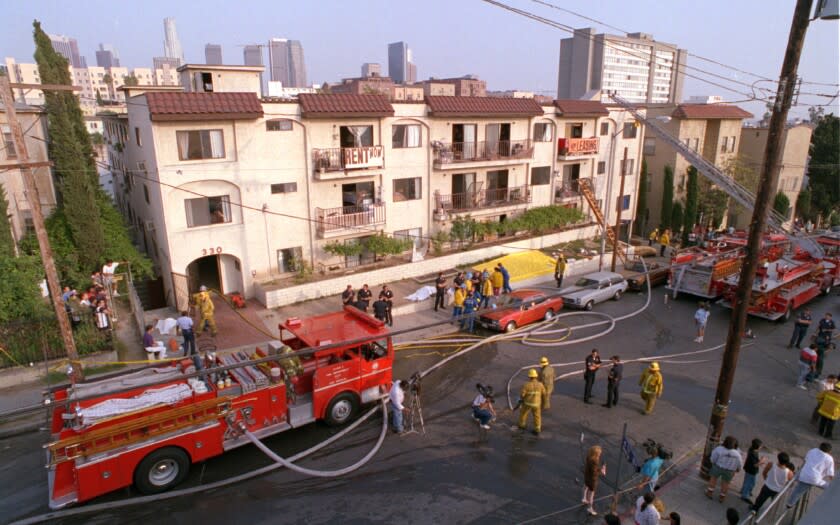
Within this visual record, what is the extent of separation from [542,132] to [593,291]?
47.0ft

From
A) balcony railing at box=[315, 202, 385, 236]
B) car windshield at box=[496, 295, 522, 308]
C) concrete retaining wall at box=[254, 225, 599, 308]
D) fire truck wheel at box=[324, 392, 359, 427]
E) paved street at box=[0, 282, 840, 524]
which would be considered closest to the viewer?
paved street at box=[0, 282, 840, 524]

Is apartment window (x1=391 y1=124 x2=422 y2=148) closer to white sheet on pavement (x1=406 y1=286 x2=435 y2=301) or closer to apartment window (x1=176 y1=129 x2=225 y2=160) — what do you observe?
white sheet on pavement (x1=406 y1=286 x2=435 y2=301)

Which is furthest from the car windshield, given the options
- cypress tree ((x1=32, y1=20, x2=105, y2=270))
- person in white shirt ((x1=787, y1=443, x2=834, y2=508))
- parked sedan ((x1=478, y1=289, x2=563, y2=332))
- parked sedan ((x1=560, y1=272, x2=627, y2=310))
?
cypress tree ((x1=32, y1=20, x2=105, y2=270))

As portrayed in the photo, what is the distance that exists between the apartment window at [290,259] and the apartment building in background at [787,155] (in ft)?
127

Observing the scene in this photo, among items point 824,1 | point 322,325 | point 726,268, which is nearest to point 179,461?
point 322,325

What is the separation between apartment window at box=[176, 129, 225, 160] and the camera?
20453 millimetres

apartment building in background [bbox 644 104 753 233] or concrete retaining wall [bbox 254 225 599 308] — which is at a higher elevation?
apartment building in background [bbox 644 104 753 233]

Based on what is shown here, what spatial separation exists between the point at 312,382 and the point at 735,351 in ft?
30.7

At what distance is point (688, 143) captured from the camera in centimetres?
4056

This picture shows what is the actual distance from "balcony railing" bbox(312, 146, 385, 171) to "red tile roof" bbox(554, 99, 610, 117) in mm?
14088

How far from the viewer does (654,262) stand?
3052cm

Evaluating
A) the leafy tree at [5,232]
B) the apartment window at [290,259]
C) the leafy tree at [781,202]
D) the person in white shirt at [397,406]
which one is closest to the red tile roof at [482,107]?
the apartment window at [290,259]

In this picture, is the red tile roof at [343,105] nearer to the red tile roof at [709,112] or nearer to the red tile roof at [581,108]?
the red tile roof at [581,108]

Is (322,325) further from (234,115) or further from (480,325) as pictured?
(234,115)
